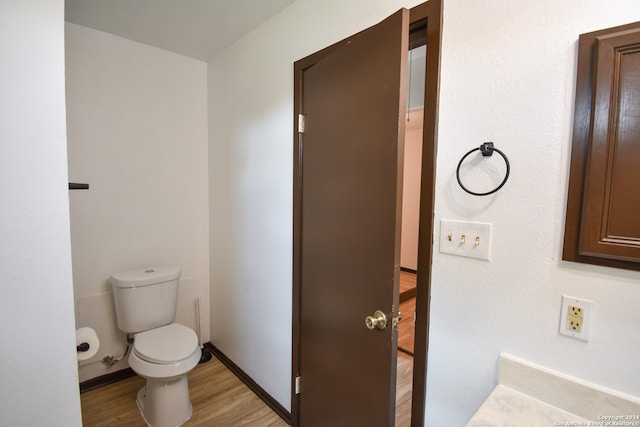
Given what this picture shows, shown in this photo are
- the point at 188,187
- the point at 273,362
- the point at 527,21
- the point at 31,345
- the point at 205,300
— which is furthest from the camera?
the point at 205,300

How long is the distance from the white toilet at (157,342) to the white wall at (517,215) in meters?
1.44

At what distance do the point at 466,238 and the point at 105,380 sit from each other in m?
2.61

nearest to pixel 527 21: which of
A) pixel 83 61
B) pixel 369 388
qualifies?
pixel 369 388

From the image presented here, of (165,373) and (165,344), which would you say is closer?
(165,373)

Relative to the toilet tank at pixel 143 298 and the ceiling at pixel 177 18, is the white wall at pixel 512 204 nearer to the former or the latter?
the ceiling at pixel 177 18

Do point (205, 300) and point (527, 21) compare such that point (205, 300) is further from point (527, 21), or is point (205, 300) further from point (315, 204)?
point (527, 21)

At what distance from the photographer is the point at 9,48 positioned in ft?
3.02

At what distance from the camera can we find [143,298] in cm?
199

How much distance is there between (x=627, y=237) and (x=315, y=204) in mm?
1079

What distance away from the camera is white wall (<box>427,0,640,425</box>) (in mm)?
794

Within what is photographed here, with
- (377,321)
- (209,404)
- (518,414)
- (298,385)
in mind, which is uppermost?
(377,321)

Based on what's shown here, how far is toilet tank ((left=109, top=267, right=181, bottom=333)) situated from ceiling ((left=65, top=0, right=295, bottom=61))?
1.64 metres

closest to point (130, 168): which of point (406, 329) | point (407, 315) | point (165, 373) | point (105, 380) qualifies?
point (165, 373)

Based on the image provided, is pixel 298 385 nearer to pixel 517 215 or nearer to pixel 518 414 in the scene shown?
pixel 518 414
